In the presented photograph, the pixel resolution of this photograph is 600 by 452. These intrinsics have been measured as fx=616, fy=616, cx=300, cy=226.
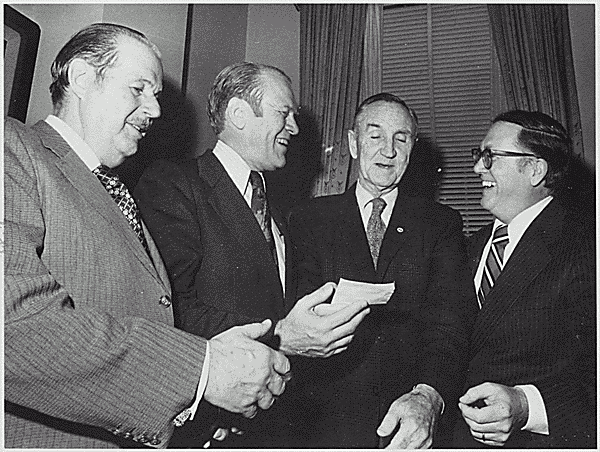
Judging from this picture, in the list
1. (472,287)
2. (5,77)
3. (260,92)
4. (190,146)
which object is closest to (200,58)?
(190,146)

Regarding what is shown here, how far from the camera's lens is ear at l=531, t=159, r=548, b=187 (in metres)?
2.12

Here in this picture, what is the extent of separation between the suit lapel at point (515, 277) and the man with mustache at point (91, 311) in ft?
2.81

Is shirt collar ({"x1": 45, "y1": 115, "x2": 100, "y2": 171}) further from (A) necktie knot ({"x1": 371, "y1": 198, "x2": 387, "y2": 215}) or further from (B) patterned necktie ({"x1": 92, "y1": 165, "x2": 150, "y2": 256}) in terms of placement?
(A) necktie knot ({"x1": 371, "y1": 198, "x2": 387, "y2": 215})

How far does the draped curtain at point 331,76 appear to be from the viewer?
120 inches

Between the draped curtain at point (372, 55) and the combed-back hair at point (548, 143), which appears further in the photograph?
the draped curtain at point (372, 55)

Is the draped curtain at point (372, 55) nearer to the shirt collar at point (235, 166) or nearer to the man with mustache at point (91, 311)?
the shirt collar at point (235, 166)

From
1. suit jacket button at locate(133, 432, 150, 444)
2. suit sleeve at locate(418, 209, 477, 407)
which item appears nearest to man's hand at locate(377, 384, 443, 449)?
suit sleeve at locate(418, 209, 477, 407)

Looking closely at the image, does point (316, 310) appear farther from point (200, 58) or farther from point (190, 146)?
point (200, 58)

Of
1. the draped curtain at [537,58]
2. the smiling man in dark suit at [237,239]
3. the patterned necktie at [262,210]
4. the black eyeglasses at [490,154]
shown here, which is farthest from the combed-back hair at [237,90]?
the draped curtain at [537,58]

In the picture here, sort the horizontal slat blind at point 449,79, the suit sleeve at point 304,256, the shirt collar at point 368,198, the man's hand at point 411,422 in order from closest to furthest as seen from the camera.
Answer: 1. the man's hand at point 411,422
2. the suit sleeve at point 304,256
3. the shirt collar at point 368,198
4. the horizontal slat blind at point 449,79

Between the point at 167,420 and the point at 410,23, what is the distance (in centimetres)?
263

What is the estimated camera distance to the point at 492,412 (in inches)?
64.1

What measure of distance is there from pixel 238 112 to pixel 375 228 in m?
0.61

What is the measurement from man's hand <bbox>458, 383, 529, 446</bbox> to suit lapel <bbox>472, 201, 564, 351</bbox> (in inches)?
10.2
